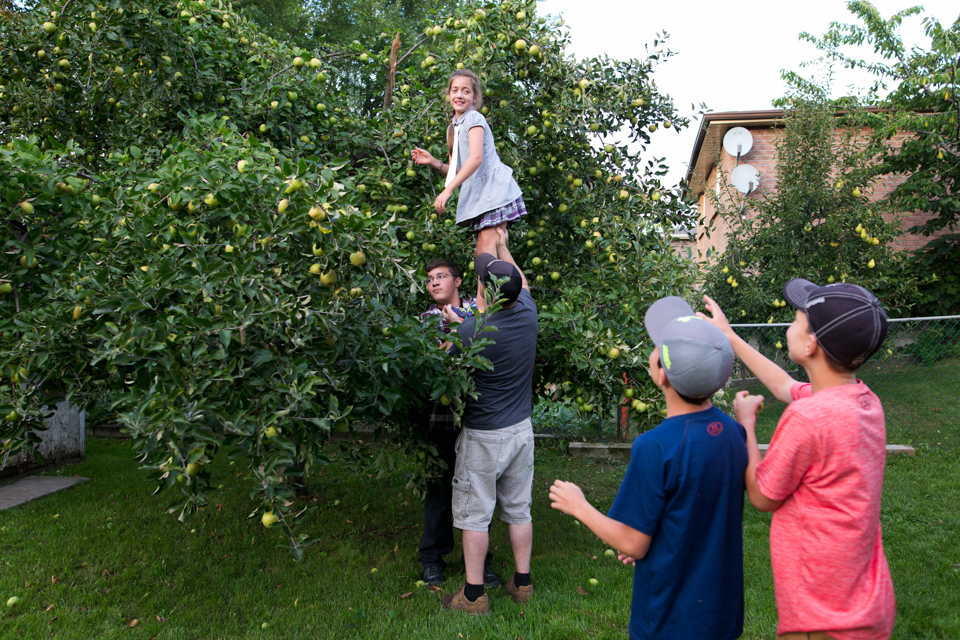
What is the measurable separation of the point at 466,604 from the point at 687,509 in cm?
202

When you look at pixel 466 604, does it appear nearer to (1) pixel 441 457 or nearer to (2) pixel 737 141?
(1) pixel 441 457

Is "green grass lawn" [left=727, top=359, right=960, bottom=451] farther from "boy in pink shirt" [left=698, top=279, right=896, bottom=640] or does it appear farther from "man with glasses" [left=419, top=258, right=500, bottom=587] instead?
"boy in pink shirt" [left=698, top=279, right=896, bottom=640]

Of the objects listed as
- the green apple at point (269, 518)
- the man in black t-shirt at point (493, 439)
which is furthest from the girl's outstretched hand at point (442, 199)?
the green apple at point (269, 518)

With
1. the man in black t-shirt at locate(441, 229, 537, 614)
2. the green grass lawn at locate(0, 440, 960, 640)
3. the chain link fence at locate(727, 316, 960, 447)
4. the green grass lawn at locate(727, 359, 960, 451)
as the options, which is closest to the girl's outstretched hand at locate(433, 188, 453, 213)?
the man in black t-shirt at locate(441, 229, 537, 614)

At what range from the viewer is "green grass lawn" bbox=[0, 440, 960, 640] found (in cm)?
330

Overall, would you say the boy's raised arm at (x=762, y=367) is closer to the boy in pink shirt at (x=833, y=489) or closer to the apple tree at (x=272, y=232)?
the boy in pink shirt at (x=833, y=489)

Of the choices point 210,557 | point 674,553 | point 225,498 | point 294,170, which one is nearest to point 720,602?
point 674,553

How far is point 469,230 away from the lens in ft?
13.2

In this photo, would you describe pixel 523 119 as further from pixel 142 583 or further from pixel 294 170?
pixel 142 583

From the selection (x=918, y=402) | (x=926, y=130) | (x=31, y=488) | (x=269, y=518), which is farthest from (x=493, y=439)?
(x=926, y=130)

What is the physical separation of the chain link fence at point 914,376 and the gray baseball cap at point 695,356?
5.76 m

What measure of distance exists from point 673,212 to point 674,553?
2979 millimetres

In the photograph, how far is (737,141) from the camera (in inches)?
486

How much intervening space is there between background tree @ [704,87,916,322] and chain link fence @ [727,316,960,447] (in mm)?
758
